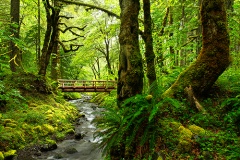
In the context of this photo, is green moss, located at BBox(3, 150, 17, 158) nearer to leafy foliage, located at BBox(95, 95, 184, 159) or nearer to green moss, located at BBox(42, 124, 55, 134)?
green moss, located at BBox(42, 124, 55, 134)

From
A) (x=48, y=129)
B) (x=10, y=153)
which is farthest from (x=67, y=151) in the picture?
(x=10, y=153)

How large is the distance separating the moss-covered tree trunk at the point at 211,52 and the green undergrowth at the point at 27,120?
5224mm

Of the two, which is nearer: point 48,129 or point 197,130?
point 197,130

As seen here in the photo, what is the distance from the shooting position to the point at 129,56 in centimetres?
499

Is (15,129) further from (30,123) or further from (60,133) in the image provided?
(60,133)

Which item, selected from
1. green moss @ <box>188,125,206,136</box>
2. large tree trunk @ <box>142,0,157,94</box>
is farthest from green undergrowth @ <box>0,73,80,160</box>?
green moss @ <box>188,125,206,136</box>

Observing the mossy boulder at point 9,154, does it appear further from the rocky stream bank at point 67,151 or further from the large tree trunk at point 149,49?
the large tree trunk at point 149,49

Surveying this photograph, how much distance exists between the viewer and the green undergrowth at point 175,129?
364 centimetres

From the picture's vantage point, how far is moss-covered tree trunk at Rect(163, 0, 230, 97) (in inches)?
191

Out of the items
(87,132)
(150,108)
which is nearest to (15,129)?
(87,132)

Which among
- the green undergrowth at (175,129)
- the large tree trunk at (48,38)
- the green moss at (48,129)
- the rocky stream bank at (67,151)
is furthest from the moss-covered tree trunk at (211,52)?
the large tree trunk at (48,38)

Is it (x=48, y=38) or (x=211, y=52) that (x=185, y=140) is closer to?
(x=211, y=52)

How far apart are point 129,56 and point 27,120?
23.3ft

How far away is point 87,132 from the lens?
11.9m
